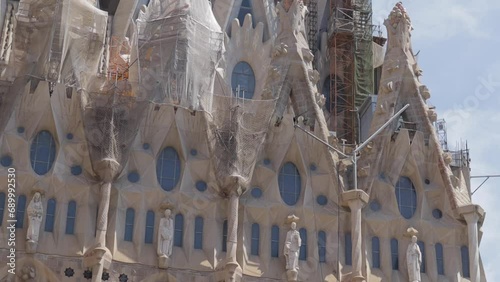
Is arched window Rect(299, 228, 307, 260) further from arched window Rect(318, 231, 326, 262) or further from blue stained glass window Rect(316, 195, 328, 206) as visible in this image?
blue stained glass window Rect(316, 195, 328, 206)

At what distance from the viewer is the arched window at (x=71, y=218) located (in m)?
30.2

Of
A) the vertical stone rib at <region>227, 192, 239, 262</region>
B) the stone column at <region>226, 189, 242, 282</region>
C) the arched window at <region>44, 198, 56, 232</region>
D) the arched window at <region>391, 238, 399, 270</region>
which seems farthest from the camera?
the arched window at <region>391, 238, 399, 270</region>

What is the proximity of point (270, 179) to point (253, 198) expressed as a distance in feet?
2.88

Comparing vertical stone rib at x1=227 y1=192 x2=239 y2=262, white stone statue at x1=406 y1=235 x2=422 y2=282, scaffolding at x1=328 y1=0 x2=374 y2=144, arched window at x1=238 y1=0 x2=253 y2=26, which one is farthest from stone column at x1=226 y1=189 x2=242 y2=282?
arched window at x1=238 y1=0 x2=253 y2=26

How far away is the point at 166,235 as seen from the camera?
30.5 m

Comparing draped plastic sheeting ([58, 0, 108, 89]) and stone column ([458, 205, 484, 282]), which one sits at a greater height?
draped plastic sheeting ([58, 0, 108, 89])

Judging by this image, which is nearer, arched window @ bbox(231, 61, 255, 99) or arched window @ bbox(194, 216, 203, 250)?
arched window @ bbox(194, 216, 203, 250)

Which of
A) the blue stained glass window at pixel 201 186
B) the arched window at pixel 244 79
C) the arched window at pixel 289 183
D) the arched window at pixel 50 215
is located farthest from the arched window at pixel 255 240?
the arched window at pixel 244 79

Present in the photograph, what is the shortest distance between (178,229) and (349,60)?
48.6ft

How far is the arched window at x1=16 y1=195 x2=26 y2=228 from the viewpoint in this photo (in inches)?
1172

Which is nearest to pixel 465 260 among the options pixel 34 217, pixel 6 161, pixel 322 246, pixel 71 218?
pixel 322 246

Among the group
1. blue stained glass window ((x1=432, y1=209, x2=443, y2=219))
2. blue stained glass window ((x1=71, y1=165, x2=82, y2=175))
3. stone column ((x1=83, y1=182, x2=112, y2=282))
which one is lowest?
stone column ((x1=83, y1=182, x2=112, y2=282))

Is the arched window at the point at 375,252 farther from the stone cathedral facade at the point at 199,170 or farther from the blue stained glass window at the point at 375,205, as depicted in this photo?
the blue stained glass window at the point at 375,205

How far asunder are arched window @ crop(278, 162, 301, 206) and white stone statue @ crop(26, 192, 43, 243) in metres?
7.61
